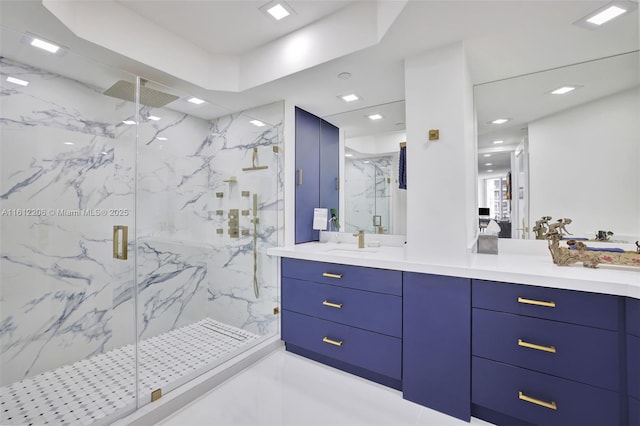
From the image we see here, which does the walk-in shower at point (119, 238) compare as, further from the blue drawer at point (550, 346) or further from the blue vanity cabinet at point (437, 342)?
the blue drawer at point (550, 346)

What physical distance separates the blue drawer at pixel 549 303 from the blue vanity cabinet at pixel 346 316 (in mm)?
514

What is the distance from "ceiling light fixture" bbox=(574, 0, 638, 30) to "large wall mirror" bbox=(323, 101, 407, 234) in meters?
1.29

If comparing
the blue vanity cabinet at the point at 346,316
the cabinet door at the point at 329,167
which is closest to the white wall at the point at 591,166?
the blue vanity cabinet at the point at 346,316

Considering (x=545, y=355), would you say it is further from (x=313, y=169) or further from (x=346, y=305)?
(x=313, y=169)

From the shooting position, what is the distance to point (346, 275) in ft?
6.82

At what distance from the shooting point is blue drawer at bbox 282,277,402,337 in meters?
1.90

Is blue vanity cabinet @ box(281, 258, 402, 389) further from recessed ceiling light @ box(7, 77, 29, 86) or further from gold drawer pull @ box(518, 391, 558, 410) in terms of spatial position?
recessed ceiling light @ box(7, 77, 29, 86)

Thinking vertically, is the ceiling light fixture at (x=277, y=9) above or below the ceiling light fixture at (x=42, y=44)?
above

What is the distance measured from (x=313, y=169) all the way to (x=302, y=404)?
2.15 meters

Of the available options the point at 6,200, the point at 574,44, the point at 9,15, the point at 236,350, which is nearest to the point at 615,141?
the point at 574,44

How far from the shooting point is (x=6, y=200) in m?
1.83

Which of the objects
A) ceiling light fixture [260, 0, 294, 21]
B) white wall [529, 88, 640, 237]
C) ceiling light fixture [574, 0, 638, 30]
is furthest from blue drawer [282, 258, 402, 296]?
ceiling light fixture [260, 0, 294, 21]

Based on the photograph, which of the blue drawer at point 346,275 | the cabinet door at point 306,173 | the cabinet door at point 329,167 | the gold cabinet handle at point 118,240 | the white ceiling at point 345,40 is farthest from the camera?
the cabinet door at point 329,167

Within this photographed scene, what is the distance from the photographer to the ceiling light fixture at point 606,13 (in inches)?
54.9
